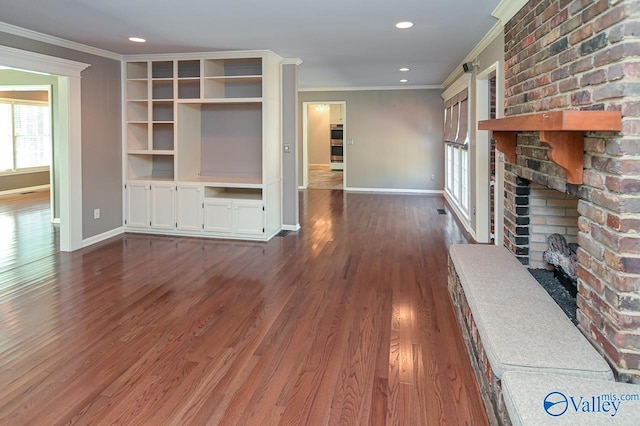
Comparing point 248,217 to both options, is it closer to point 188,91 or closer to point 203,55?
point 188,91

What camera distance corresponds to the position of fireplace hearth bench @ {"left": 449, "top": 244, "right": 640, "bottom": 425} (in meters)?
1.63

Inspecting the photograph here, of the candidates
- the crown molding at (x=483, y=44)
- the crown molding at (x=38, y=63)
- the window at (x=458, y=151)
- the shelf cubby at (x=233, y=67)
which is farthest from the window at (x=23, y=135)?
the crown molding at (x=483, y=44)

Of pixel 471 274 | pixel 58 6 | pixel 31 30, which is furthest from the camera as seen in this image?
pixel 31 30

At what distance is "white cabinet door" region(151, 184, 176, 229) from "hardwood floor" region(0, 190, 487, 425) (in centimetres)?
87

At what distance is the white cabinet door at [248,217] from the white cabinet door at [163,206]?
87cm

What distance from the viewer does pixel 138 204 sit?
606 cm

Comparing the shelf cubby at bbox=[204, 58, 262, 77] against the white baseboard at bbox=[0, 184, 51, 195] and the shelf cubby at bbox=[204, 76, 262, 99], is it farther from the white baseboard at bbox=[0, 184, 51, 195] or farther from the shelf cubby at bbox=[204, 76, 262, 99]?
the white baseboard at bbox=[0, 184, 51, 195]

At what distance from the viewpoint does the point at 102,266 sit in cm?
457

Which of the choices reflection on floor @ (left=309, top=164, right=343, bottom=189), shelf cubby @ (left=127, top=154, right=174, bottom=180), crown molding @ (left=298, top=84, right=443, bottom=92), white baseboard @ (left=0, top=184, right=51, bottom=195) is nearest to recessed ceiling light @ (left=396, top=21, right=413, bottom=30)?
shelf cubby @ (left=127, top=154, right=174, bottom=180)

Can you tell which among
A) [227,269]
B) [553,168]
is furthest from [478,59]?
[227,269]

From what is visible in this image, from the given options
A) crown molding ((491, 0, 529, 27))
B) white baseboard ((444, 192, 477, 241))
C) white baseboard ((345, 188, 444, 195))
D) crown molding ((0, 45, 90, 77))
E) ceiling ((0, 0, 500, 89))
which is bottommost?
white baseboard ((444, 192, 477, 241))

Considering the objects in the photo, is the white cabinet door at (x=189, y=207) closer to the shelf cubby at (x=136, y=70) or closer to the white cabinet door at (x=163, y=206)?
the white cabinet door at (x=163, y=206)

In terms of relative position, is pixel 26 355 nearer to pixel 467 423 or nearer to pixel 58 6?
pixel 467 423

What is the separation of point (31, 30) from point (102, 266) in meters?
2.38
